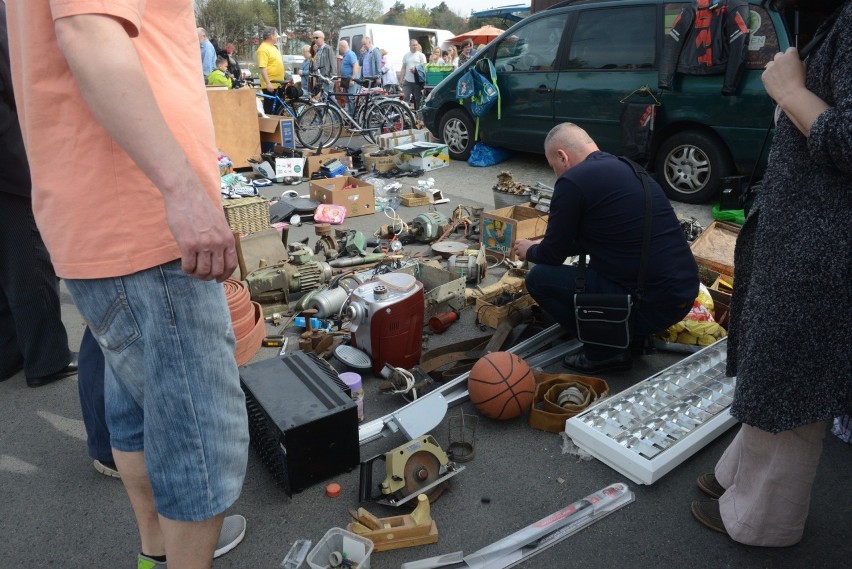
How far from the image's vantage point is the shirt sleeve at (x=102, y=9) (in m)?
1.10

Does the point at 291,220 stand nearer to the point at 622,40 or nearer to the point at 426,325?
the point at 426,325

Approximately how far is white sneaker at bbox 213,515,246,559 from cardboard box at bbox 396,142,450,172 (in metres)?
7.01

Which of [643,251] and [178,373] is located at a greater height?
[178,373]

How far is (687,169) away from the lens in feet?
22.0

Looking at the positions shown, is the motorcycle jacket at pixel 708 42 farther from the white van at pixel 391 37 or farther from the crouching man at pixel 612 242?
the white van at pixel 391 37

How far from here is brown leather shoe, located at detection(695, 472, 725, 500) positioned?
2463 millimetres

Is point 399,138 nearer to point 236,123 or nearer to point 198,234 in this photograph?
point 236,123

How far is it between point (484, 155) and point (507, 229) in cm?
418

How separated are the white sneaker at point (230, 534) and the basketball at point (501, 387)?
4.03 ft

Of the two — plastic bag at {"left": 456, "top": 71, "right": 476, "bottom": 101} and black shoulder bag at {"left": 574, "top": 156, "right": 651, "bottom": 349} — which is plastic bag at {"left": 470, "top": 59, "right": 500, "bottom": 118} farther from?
black shoulder bag at {"left": 574, "top": 156, "right": 651, "bottom": 349}

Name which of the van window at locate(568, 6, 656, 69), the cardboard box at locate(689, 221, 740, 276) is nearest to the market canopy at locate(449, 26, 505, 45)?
the van window at locate(568, 6, 656, 69)

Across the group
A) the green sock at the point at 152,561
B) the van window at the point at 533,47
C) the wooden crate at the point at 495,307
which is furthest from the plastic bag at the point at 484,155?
the green sock at the point at 152,561

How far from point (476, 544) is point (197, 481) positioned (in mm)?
1229

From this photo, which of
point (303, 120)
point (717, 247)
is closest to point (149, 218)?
point (717, 247)
